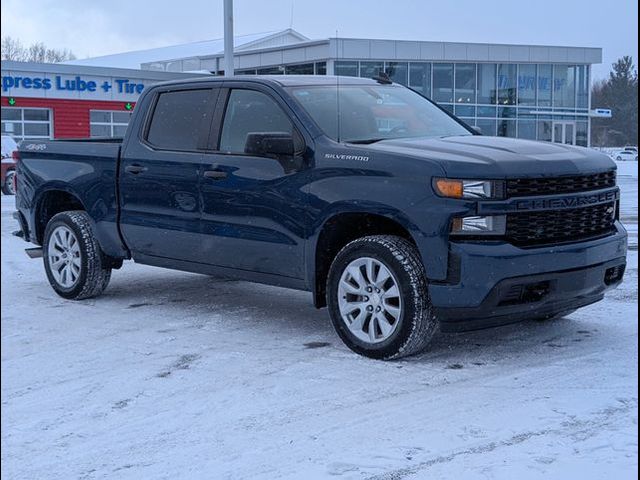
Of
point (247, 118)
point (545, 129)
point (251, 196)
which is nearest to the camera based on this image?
point (251, 196)

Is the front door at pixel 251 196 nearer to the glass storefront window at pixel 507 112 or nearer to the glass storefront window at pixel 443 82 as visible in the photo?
the glass storefront window at pixel 443 82

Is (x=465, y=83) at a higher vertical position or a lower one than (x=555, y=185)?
higher

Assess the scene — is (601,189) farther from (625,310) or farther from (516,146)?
(625,310)

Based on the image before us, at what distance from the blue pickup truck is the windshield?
0.6 inches

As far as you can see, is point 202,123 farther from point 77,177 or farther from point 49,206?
point 49,206

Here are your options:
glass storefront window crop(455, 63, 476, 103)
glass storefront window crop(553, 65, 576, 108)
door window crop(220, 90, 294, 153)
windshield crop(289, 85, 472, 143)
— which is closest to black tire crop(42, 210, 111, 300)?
door window crop(220, 90, 294, 153)

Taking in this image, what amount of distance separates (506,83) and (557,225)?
4248 cm

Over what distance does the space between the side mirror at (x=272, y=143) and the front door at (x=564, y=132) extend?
44.4 metres

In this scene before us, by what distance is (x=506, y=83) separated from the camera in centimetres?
4644

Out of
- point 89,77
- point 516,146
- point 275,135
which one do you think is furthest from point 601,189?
point 89,77

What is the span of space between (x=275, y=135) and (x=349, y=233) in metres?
0.80

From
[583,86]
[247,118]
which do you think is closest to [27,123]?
[583,86]

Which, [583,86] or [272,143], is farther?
[583,86]

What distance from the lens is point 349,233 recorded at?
598 centimetres
